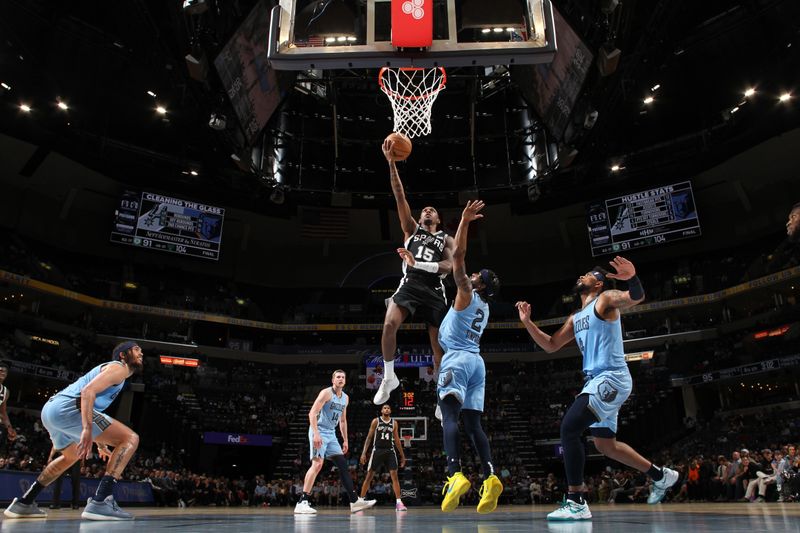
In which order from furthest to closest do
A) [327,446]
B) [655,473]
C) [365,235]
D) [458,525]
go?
1. [365,235]
2. [327,446]
3. [655,473]
4. [458,525]

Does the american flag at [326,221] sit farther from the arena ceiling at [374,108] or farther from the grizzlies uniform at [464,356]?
the grizzlies uniform at [464,356]

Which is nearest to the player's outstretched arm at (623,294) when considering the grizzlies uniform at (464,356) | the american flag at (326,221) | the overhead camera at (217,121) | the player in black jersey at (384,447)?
the grizzlies uniform at (464,356)

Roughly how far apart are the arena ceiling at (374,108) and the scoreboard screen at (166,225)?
1199mm

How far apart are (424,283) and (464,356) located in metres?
1.14

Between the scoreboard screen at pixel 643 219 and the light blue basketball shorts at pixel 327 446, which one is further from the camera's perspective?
the scoreboard screen at pixel 643 219

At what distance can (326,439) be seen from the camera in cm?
956

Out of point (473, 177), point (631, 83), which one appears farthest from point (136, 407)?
point (631, 83)

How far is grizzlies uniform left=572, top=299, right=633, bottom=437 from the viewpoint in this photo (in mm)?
5473

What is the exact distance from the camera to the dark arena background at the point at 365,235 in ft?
56.8

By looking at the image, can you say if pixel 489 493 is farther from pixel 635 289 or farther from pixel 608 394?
pixel 635 289

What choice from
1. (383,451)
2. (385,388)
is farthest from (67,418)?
(383,451)

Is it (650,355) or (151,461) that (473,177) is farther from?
(151,461)

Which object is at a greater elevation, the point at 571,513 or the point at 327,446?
the point at 327,446

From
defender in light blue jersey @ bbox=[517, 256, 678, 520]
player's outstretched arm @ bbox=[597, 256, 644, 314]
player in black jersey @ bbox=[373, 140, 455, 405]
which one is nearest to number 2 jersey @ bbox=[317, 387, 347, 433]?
player in black jersey @ bbox=[373, 140, 455, 405]
